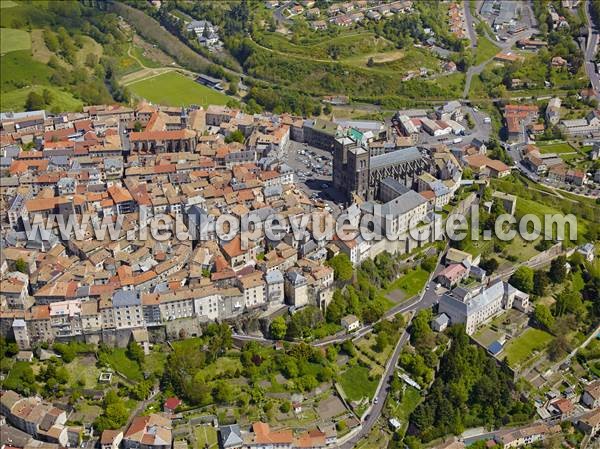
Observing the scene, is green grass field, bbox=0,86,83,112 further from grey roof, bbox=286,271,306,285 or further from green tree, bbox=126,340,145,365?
grey roof, bbox=286,271,306,285

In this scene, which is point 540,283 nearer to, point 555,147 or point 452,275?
point 452,275

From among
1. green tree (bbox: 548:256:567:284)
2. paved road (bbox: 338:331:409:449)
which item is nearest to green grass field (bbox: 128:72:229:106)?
green tree (bbox: 548:256:567:284)

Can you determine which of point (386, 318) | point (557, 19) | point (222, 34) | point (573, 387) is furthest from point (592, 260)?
point (222, 34)

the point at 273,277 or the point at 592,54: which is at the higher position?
the point at 592,54

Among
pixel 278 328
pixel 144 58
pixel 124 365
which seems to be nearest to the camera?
pixel 124 365

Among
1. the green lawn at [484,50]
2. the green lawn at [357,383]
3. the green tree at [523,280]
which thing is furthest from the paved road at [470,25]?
the green lawn at [357,383]

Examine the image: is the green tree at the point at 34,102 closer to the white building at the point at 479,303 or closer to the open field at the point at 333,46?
the open field at the point at 333,46

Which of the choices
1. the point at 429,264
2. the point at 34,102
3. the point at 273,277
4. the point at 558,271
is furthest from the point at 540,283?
the point at 34,102
